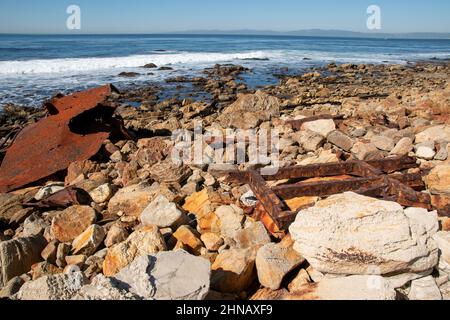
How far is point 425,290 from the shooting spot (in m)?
1.95

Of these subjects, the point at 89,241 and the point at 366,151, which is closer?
the point at 89,241

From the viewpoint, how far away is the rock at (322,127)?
4960 mm

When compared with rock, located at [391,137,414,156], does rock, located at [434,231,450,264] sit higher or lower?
lower

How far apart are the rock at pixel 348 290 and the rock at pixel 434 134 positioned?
310 cm

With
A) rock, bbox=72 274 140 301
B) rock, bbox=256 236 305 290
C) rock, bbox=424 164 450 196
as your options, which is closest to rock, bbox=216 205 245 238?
rock, bbox=256 236 305 290

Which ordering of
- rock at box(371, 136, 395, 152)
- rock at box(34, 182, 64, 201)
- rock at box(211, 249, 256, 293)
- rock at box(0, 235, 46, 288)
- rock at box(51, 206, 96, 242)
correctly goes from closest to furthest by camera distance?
1. rock at box(211, 249, 256, 293)
2. rock at box(0, 235, 46, 288)
3. rock at box(51, 206, 96, 242)
4. rock at box(34, 182, 64, 201)
5. rock at box(371, 136, 395, 152)

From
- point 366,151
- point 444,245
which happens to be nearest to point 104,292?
point 444,245

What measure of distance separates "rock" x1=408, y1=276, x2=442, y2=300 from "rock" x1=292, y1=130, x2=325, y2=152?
2746 millimetres

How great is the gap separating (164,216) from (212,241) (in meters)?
0.50

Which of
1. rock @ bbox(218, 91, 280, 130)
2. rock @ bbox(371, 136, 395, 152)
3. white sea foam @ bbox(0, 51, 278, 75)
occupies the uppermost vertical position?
white sea foam @ bbox(0, 51, 278, 75)

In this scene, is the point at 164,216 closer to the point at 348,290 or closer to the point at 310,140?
the point at 348,290

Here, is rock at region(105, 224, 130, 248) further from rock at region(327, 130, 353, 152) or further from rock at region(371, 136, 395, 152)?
rock at region(371, 136, 395, 152)

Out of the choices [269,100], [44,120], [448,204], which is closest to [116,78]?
[269,100]

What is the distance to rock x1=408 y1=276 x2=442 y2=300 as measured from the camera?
6.33ft
